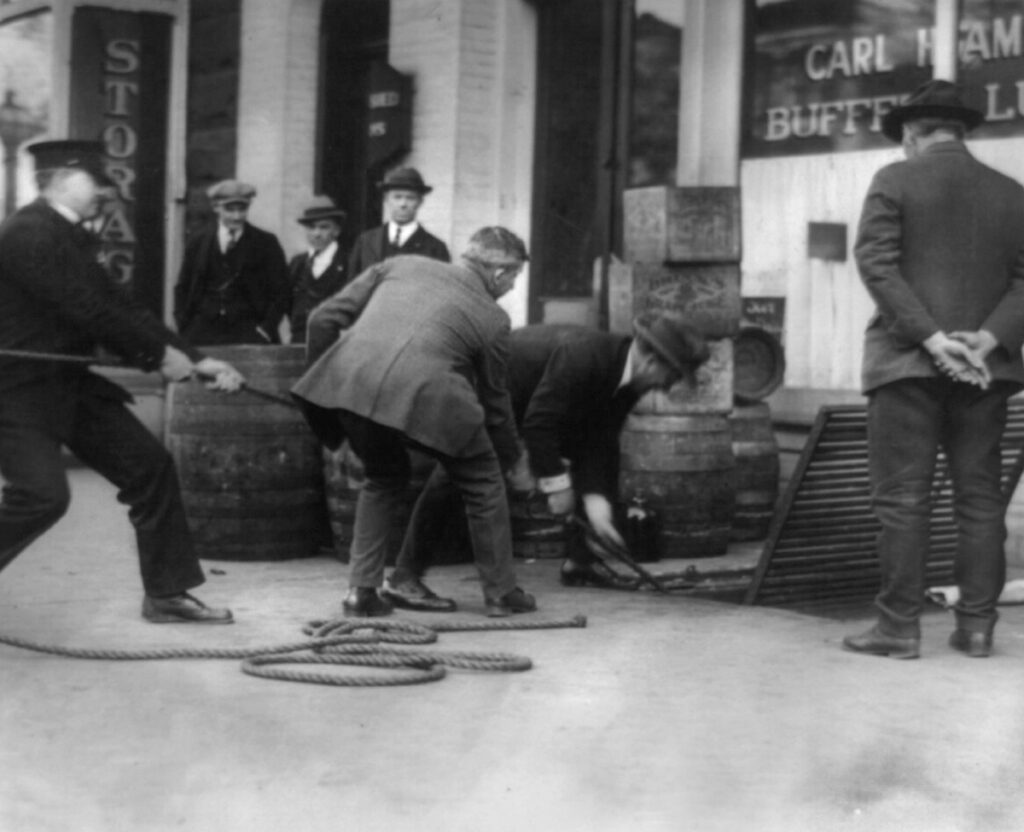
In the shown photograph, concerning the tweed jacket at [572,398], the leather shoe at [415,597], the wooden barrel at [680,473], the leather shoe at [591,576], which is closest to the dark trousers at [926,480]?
the tweed jacket at [572,398]

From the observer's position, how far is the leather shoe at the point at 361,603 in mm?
7598

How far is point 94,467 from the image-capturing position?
718cm

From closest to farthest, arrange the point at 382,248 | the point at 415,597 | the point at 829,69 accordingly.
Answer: the point at 415,597 < the point at 382,248 < the point at 829,69

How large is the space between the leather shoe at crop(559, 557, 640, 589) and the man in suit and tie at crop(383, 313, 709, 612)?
365 mm

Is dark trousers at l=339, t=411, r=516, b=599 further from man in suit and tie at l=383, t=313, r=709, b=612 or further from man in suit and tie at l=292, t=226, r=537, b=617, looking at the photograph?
man in suit and tie at l=383, t=313, r=709, b=612

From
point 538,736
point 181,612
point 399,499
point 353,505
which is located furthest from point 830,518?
point 538,736

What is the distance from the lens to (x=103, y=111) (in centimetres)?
1355

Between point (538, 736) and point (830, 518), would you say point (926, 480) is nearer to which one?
point (830, 518)

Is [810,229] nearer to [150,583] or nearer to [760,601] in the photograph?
[760,601]

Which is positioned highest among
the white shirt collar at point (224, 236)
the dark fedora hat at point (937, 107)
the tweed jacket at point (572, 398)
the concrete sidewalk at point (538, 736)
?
the dark fedora hat at point (937, 107)

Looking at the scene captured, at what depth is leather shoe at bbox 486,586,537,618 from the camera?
771 centimetres

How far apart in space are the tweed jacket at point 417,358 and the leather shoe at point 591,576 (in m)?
1.23

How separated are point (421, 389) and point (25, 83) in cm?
750

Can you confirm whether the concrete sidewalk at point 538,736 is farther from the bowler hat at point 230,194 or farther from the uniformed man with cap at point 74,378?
the bowler hat at point 230,194
